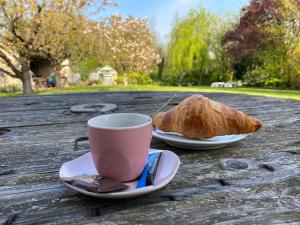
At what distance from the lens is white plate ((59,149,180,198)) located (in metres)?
0.39

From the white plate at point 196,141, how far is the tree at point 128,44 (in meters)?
10.9

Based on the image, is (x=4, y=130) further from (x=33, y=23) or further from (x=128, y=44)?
(x=128, y=44)

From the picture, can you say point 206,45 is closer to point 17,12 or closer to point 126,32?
point 126,32

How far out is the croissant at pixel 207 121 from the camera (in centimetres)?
61

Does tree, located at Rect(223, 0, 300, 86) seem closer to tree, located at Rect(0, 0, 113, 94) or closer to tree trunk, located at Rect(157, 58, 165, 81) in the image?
tree trunk, located at Rect(157, 58, 165, 81)

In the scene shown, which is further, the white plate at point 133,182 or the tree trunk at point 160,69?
the tree trunk at point 160,69

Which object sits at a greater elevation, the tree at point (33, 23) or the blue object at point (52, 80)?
the tree at point (33, 23)

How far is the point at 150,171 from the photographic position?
1.55 ft

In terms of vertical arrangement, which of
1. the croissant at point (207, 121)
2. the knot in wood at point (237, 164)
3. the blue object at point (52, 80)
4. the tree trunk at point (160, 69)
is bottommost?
the knot in wood at point (237, 164)

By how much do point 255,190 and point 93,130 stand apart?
0.98ft

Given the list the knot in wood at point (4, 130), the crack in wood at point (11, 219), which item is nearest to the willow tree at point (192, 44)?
the knot in wood at point (4, 130)

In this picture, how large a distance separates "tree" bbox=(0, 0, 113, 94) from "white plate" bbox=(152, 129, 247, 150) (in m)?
4.89

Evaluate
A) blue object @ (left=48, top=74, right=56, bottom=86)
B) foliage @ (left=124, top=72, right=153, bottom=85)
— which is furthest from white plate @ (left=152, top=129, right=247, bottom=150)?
blue object @ (left=48, top=74, right=56, bottom=86)

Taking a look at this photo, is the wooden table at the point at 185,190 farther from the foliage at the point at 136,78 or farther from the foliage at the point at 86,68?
the foliage at the point at 86,68
